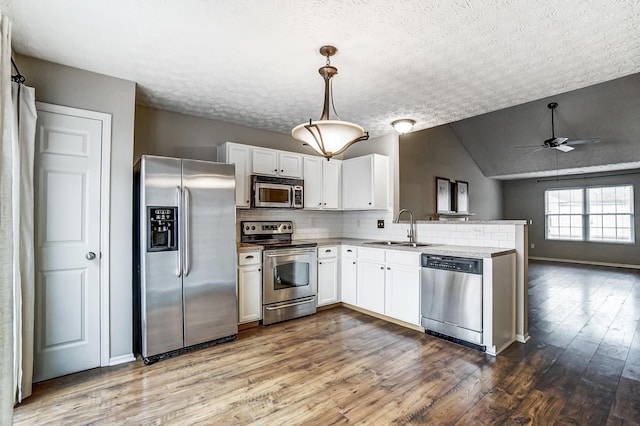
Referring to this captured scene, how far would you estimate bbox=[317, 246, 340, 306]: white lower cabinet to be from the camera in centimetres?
426

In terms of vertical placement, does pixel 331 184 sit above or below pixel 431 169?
below

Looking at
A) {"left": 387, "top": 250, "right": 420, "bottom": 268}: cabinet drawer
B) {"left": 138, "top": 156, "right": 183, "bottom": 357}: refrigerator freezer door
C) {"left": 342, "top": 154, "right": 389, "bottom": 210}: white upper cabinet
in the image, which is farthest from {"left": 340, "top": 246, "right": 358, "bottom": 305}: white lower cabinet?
{"left": 138, "top": 156, "right": 183, "bottom": 357}: refrigerator freezer door

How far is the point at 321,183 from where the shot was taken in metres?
4.66

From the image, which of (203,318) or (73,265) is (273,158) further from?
(73,265)

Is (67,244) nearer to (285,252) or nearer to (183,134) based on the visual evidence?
(183,134)

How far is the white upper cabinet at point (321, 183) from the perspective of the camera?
4523 millimetres

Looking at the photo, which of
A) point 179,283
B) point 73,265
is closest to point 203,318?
point 179,283

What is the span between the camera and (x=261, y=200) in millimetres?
3973

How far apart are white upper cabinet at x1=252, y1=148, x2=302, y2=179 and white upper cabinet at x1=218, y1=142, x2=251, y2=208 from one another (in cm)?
10

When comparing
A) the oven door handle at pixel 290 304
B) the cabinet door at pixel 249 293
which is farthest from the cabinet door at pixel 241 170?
the oven door handle at pixel 290 304

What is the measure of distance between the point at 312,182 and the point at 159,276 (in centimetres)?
237

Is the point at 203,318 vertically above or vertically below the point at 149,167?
below

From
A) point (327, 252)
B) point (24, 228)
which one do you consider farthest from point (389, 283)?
point (24, 228)

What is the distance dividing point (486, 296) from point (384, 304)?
1.22 m
